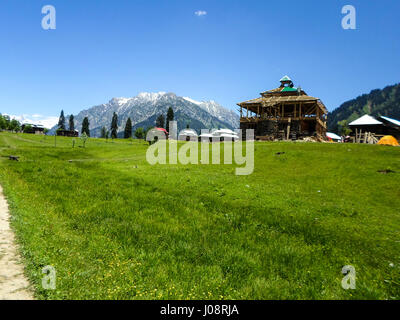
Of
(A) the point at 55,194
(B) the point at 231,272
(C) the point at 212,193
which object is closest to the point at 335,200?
(C) the point at 212,193

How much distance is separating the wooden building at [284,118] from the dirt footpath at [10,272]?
174 feet

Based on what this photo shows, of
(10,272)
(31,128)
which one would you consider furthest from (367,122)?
(31,128)

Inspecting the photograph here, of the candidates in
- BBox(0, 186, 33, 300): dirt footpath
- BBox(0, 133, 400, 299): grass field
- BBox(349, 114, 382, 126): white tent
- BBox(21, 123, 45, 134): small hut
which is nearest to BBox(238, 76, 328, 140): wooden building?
BBox(349, 114, 382, 126): white tent

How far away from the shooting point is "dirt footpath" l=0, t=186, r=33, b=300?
525 centimetres

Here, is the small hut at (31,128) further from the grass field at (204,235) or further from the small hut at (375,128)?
the small hut at (375,128)

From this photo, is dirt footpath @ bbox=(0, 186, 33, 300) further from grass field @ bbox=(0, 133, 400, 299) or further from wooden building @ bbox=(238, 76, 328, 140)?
wooden building @ bbox=(238, 76, 328, 140)

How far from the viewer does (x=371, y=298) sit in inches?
249

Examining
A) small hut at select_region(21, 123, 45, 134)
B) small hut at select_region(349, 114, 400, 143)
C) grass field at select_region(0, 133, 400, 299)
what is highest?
small hut at select_region(21, 123, 45, 134)

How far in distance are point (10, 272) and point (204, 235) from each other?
21.1 feet

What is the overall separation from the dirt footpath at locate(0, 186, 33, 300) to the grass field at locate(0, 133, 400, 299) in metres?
0.25

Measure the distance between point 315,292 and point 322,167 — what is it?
Result: 2085 cm

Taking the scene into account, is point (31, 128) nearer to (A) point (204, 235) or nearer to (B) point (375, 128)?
(B) point (375, 128)

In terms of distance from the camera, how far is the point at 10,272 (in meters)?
6.07
